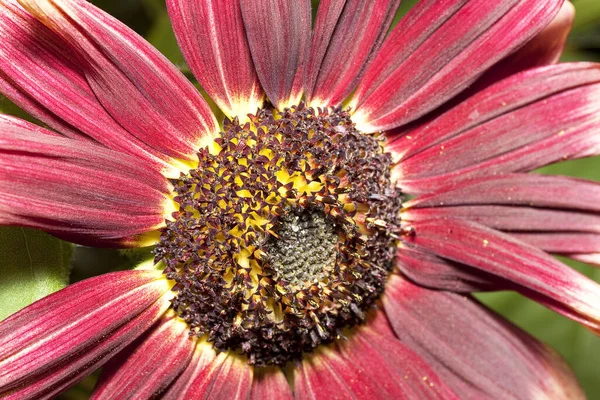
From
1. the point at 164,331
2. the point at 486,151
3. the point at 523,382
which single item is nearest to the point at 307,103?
the point at 486,151

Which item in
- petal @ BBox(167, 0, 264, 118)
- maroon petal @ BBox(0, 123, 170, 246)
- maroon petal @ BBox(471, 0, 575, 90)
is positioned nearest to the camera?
maroon petal @ BBox(0, 123, 170, 246)

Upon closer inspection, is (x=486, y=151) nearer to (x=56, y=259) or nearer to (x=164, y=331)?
(x=164, y=331)

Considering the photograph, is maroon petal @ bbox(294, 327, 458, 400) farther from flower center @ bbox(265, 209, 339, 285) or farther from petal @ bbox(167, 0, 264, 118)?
petal @ bbox(167, 0, 264, 118)

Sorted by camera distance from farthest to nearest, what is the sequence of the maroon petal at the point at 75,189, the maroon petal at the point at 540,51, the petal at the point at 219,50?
the maroon petal at the point at 540,51 < the petal at the point at 219,50 < the maroon petal at the point at 75,189

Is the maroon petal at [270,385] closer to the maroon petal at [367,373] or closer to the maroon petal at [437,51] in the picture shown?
the maroon petal at [367,373]

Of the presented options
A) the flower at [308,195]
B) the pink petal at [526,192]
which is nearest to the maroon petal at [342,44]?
the flower at [308,195]

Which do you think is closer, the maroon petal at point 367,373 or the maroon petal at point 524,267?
the maroon petal at point 524,267

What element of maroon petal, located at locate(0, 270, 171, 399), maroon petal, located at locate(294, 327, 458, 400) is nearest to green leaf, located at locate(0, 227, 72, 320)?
maroon petal, located at locate(0, 270, 171, 399)
